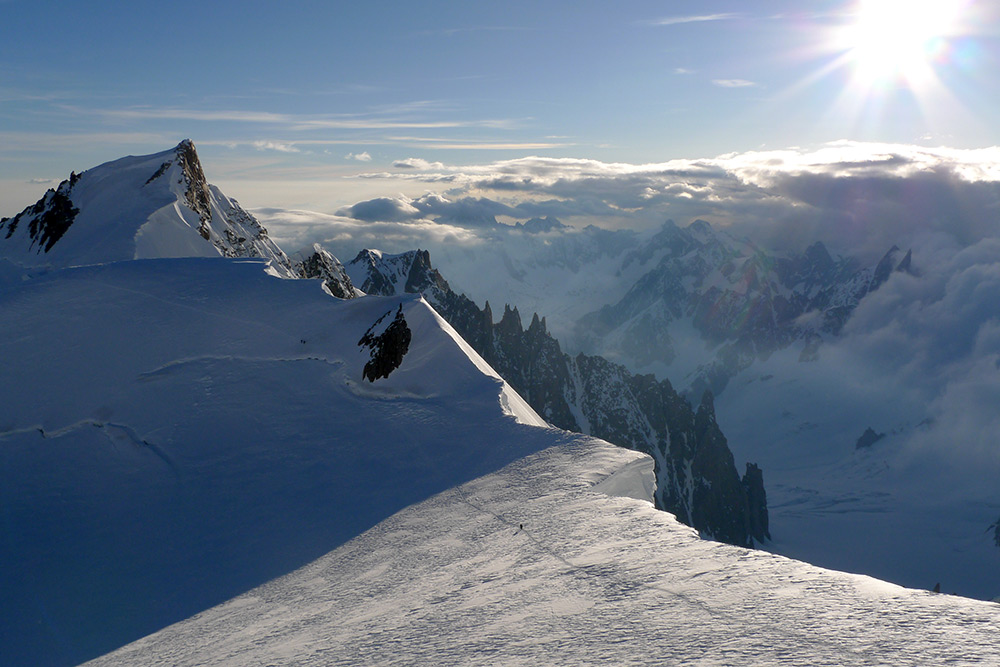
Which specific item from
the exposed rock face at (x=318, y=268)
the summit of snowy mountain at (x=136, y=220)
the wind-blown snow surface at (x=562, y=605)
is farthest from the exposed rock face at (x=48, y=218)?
the wind-blown snow surface at (x=562, y=605)

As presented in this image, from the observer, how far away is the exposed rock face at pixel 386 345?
91.4ft

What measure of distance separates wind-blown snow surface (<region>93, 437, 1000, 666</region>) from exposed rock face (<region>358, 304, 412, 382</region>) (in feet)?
33.8

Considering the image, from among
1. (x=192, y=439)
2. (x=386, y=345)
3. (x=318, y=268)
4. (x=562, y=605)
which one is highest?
(x=318, y=268)

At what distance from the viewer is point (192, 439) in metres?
22.8

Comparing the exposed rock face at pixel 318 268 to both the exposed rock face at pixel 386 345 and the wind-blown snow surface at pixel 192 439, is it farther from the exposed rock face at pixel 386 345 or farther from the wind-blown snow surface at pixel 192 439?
the exposed rock face at pixel 386 345

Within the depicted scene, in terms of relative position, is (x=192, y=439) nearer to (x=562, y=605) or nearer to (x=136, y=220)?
(x=562, y=605)

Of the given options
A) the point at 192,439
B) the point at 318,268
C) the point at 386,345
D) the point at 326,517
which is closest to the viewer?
the point at 326,517

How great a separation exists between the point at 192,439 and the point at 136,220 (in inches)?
1325

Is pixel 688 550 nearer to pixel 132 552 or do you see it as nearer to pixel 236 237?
pixel 132 552

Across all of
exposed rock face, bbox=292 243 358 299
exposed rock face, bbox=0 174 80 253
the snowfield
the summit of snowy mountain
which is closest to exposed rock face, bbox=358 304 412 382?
the snowfield

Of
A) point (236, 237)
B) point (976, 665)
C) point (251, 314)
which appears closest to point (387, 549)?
point (976, 665)

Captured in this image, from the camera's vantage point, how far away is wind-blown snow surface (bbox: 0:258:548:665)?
56.0ft

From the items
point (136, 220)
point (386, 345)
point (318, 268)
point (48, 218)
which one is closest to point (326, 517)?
point (386, 345)

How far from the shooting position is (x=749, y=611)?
9.34m
